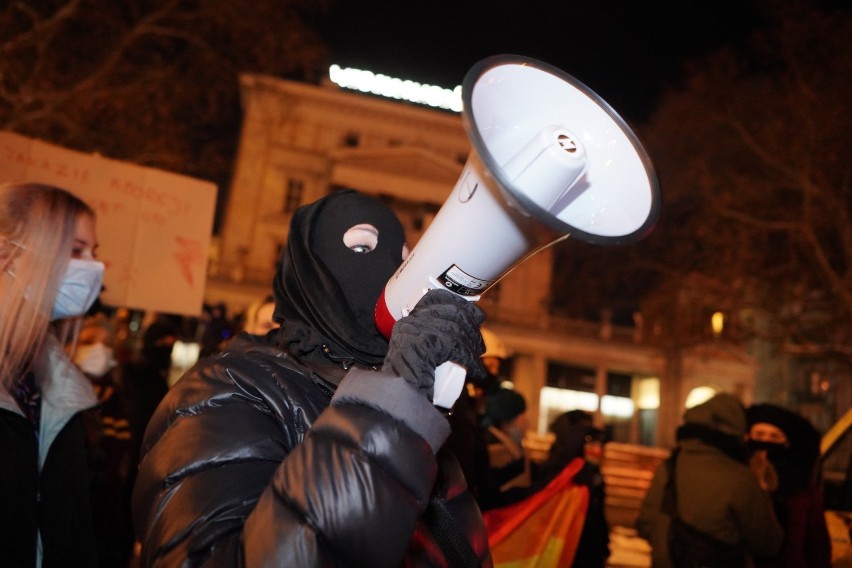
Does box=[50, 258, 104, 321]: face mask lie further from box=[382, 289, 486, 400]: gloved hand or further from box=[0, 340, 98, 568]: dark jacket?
box=[382, 289, 486, 400]: gloved hand

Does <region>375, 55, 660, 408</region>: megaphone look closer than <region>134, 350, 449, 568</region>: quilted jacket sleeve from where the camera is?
No

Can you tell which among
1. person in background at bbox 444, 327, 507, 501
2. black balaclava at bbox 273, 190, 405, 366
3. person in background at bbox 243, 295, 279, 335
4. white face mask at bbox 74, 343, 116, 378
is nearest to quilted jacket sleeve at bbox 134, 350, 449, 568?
black balaclava at bbox 273, 190, 405, 366

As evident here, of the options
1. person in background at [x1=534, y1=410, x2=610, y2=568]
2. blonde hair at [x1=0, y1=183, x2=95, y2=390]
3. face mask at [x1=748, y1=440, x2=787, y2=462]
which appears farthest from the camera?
face mask at [x1=748, y1=440, x2=787, y2=462]

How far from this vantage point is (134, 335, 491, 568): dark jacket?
106cm

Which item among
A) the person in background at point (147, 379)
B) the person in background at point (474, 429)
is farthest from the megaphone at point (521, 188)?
the person in background at point (147, 379)

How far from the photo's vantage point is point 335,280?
1.62 m

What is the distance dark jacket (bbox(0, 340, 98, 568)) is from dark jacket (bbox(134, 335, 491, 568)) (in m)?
0.71

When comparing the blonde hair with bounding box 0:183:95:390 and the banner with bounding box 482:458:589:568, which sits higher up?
the blonde hair with bounding box 0:183:95:390

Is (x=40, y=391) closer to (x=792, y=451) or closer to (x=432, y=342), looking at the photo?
(x=432, y=342)

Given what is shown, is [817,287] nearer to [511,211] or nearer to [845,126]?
[845,126]

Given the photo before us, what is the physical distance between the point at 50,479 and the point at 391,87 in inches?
1408

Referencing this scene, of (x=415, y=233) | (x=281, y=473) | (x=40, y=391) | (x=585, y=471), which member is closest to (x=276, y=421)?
(x=281, y=473)

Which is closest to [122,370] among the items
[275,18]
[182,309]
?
[182,309]

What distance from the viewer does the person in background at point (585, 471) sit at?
174 inches
